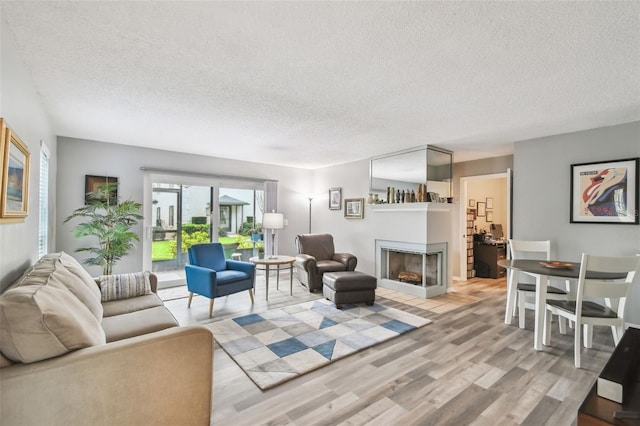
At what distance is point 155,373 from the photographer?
1.46 metres

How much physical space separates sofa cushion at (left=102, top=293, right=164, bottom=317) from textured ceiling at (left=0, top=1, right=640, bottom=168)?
1.95 meters

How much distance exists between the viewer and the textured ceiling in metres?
1.66

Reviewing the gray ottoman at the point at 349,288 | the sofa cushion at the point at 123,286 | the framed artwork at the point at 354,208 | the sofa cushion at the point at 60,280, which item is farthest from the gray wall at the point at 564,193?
the sofa cushion at the point at 60,280

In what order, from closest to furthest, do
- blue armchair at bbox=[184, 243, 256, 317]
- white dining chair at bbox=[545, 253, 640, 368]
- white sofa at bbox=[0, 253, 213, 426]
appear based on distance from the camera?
1. white sofa at bbox=[0, 253, 213, 426]
2. white dining chair at bbox=[545, 253, 640, 368]
3. blue armchair at bbox=[184, 243, 256, 317]

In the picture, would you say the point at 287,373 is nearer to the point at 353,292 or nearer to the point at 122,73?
the point at 353,292

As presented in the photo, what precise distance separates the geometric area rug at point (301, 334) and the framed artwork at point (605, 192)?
2.45 m

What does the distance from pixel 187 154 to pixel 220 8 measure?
4203mm

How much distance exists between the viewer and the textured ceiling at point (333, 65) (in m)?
1.66

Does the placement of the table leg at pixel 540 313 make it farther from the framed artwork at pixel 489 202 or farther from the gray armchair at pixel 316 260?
the framed artwork at pixel 489 202

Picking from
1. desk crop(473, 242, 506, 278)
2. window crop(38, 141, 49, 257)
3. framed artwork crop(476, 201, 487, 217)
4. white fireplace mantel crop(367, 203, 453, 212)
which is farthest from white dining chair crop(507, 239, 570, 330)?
window crop(38, 141, 49, 257)

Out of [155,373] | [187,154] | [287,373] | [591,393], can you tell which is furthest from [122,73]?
[591,393]

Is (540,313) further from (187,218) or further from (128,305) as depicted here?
(187,218)

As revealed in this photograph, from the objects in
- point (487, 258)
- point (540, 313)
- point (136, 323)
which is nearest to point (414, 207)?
point (540, 313)

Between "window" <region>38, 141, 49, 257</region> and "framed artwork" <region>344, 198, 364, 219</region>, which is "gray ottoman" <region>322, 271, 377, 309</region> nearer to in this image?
"framed artwork" <region>344, 198, 364, 219</region>
